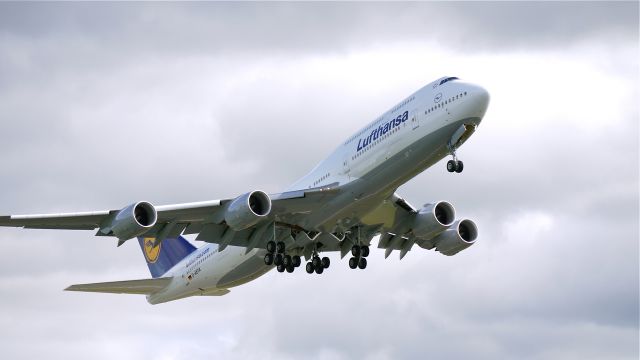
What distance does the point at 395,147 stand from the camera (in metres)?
49.8

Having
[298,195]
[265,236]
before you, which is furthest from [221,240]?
[298,195]

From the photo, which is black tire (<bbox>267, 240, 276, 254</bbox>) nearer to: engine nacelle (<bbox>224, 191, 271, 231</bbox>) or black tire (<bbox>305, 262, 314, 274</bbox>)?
black tire (<bbox>305, 262, 314, 274</bbox>)

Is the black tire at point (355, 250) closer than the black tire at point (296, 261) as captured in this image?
No

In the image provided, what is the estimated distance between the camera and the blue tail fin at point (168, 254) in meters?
65.4

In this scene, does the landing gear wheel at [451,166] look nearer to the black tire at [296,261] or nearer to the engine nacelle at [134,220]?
the black tire at [296,261]

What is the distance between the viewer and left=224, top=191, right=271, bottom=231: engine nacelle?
5109 centimetres

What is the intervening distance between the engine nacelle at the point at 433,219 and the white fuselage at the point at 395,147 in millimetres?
3101

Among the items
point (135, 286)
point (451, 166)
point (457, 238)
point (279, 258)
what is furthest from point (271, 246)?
point (135, 286)

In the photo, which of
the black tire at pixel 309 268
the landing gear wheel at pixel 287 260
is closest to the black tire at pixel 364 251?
the black tire at pixel 309 268

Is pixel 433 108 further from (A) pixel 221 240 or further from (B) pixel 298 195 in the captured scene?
(A) pixel 221 240

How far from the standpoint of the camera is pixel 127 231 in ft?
A: 164

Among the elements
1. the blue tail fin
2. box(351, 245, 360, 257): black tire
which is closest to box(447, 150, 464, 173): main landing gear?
box(351, 245, 360, 257): black tire

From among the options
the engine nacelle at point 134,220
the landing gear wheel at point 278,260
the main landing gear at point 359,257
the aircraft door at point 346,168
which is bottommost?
the engine nacelle at point 134,220

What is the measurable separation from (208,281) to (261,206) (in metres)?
10.3
